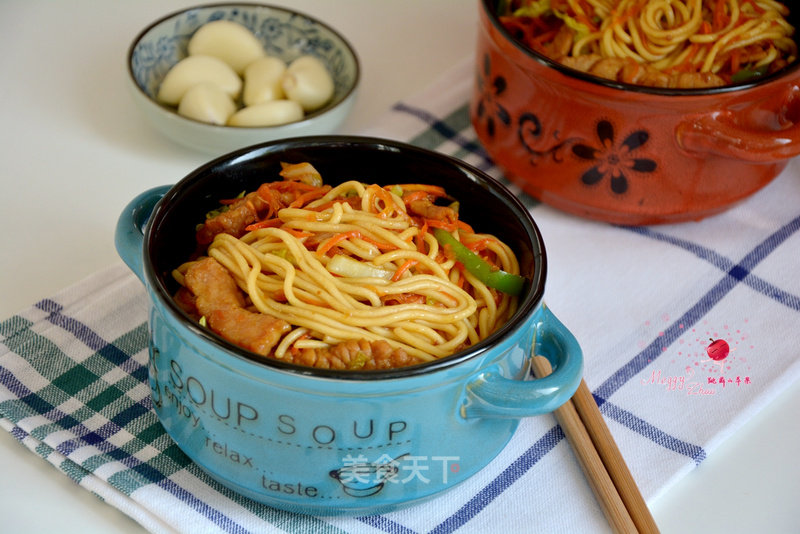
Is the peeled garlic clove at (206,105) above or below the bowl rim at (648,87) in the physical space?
below

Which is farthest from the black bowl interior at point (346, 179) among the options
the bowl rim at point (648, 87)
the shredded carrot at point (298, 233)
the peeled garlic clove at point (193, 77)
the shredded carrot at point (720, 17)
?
→ the shredded carrot at point (720, 17)

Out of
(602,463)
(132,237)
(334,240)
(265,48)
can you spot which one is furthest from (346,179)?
(265,48)

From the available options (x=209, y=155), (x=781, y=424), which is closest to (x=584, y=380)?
(x=781, y=424)

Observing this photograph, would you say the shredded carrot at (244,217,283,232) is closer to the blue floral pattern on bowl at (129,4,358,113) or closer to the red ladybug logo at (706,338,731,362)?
the blue floral pattern on bowl at (129,4,358,113)

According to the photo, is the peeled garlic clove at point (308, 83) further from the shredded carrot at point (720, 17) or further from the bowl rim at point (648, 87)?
the shredded carrot at point (720, 17)

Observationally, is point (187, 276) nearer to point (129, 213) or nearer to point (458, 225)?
point (129, 213)

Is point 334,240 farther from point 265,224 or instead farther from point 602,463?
point 602,463
